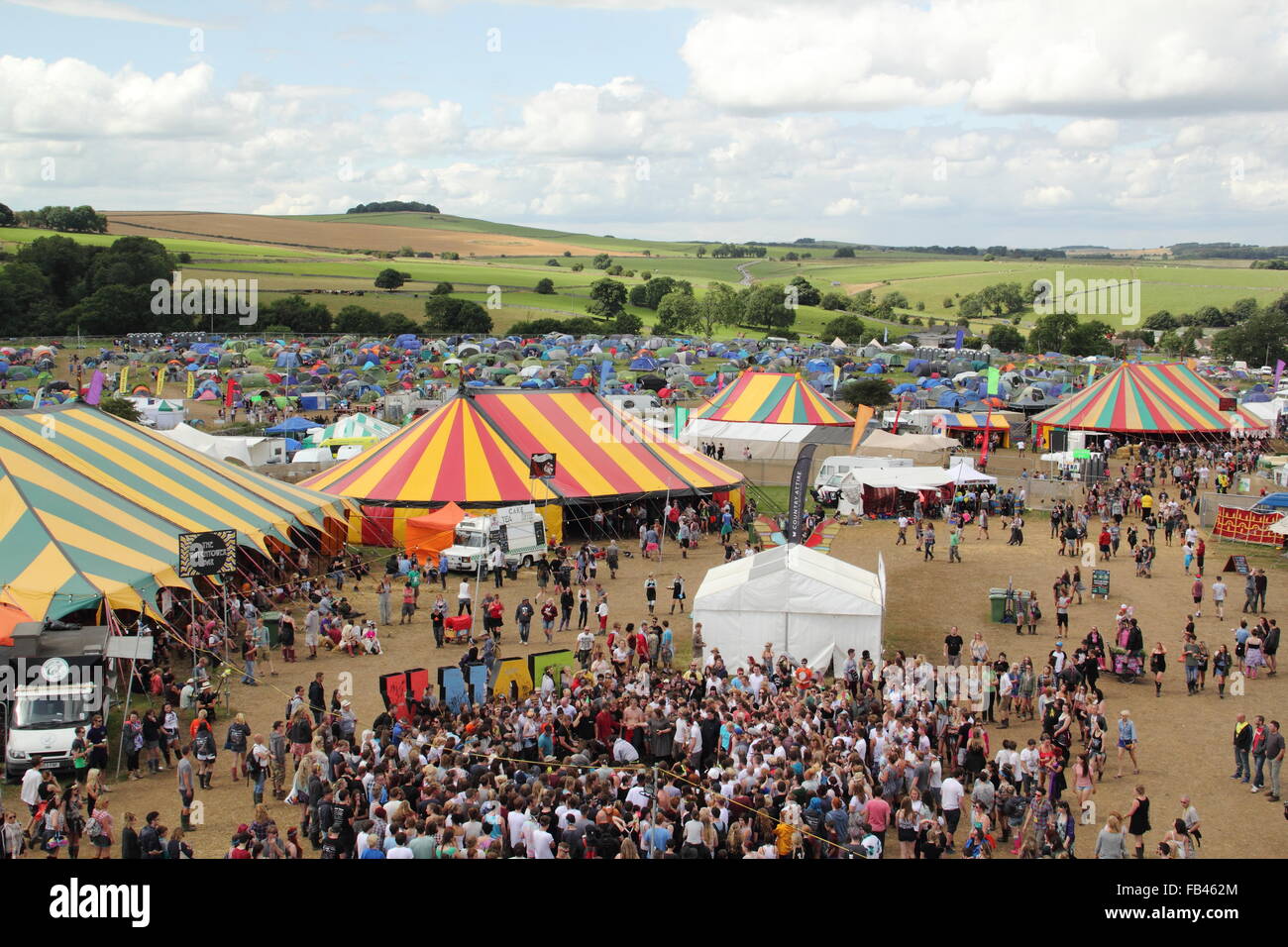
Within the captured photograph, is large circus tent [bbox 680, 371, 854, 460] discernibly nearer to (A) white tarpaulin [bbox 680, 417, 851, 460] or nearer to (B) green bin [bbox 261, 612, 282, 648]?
(A) white tarpaulin [bbox 680, 417, 851, 460]

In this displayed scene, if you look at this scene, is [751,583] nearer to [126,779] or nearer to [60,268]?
[126,779]

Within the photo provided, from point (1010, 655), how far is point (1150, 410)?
78.8ft

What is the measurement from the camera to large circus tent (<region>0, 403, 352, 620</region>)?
1302 centimetres

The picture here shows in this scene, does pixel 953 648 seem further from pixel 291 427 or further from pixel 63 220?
pixel 63 220

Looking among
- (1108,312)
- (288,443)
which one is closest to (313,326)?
(288,443)

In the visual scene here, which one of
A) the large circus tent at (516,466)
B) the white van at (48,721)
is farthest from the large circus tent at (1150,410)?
the white van at (48,721)

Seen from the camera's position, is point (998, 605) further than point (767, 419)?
No

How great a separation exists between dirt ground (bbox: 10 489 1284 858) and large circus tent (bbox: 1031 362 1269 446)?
12.7m

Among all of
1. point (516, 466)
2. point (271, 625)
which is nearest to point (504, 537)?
point (516, 466)

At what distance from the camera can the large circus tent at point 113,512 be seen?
13016 millimetres

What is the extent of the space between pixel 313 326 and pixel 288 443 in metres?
48.7

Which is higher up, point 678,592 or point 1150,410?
point 1150,410

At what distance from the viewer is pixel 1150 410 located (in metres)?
36.9

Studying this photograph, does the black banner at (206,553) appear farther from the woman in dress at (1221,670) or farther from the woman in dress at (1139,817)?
the woman in dress at (1221,670)
